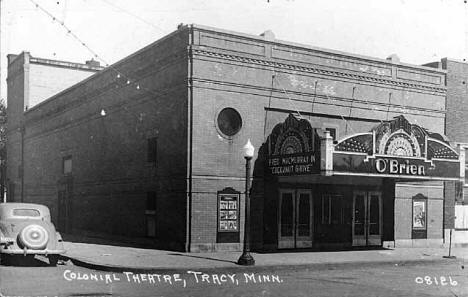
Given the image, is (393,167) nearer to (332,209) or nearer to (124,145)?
(332,209)

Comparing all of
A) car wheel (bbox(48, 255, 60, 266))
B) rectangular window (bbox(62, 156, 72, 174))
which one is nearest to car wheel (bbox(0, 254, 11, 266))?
car wheel (bbox(48, 255, 60, 266))

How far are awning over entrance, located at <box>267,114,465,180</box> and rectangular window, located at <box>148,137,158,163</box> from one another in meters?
4.61

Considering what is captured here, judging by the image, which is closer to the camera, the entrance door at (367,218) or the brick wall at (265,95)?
the brick wall at (265,95)

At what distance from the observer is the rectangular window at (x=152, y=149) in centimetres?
2316

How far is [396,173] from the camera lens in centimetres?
2041

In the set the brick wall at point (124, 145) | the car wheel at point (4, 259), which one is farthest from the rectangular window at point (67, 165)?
the car wheel at point (4, 259)

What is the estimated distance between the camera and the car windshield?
681 inches

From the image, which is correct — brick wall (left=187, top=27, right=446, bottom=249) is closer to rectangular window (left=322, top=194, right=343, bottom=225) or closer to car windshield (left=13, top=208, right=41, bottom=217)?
rectangular window (left=322, top=194, right=343, bottom=225)

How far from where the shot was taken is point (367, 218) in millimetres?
24359

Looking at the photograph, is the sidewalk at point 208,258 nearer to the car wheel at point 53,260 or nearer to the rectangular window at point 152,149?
the car wheel at point 53,260

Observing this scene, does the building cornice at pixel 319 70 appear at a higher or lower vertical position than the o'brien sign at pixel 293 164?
higher

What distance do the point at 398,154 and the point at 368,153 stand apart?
1325mm

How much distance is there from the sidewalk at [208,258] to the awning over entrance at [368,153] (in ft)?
9.35

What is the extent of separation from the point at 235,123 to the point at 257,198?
288 centimetres
